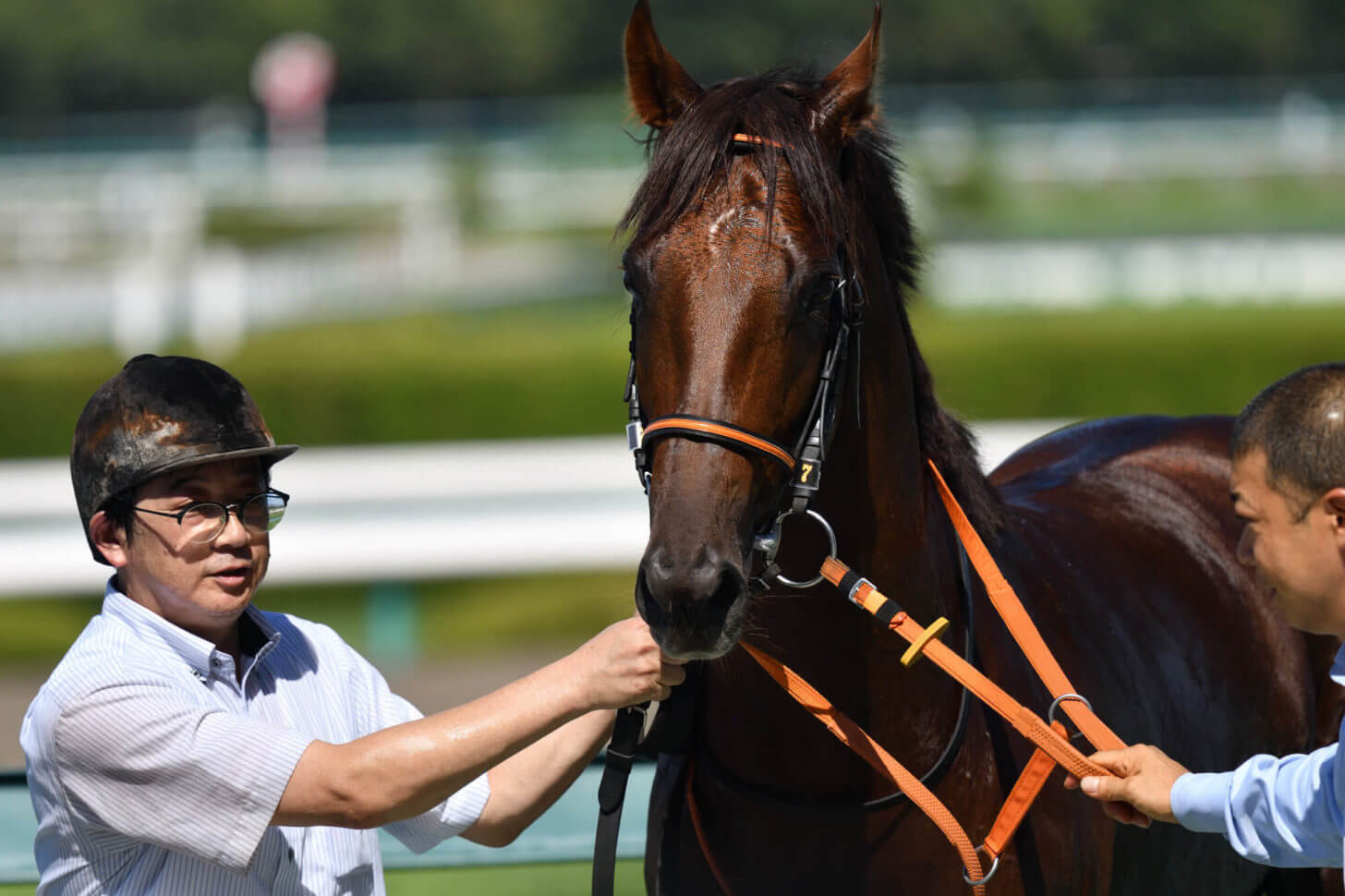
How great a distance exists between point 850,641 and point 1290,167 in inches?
932

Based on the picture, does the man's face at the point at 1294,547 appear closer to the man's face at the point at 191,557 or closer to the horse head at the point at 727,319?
the horse head at the point at 727,319

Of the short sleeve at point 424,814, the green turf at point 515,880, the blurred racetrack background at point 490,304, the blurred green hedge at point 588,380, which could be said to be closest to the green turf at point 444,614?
the blurred racetrack background at point 490,304

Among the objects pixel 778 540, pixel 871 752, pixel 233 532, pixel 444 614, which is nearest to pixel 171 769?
pixel 233 532

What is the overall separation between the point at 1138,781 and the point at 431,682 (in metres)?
5.64

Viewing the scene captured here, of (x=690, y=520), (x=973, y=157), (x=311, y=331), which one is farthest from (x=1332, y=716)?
(x=973, y=157)

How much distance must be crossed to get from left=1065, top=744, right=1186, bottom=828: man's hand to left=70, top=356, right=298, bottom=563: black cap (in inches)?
53.6

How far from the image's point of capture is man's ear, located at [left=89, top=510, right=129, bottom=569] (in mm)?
2381

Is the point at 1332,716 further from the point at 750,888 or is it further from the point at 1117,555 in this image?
the point at 750,888

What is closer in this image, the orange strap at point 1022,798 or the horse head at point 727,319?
the horse head at point 727,319

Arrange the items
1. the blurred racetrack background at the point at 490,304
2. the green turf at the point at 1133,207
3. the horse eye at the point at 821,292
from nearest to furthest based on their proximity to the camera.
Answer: the horse eye at the point at 821,292, the blurred racetrack background at the point at 490,304, the green turf at the point at 1133,207

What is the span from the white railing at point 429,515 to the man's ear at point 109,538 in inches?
225

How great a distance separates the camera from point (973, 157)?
21.2 m

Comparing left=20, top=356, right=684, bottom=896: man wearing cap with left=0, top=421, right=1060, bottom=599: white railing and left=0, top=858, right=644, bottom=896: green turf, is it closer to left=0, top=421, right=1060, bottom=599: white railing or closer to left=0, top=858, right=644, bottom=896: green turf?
left=0, top=858, right=644, bottom=896: green turf

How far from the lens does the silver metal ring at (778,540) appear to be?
7.23 feet
